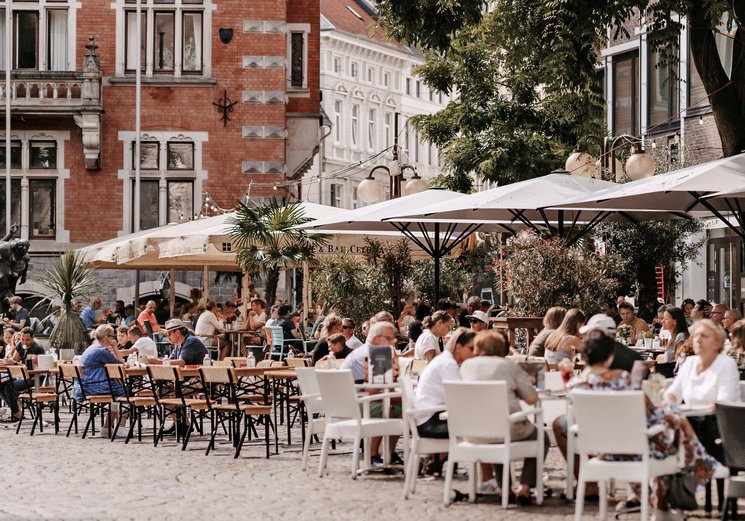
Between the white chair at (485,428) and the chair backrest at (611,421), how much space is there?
1.00 metres

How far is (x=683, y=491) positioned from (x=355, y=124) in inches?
2937

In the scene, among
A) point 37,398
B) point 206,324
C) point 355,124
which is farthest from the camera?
point 355,124

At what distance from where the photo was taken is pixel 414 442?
1217 cm

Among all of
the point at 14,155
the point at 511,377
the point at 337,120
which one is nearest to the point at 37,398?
the point at 511,377

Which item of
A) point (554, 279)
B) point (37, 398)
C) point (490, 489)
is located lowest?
point (490, 489)


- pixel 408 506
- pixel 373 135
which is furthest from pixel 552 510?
pixel 373 135

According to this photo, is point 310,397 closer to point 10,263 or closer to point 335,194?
point 10,263

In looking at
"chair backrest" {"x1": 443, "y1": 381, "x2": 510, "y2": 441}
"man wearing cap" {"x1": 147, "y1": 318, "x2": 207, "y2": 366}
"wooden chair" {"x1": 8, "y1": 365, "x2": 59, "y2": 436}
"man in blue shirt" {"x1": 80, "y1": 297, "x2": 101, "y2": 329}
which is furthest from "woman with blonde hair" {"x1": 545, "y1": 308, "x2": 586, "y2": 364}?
"man in blue shirt" {"x1": 80, "y1": 297, "x2": 101, "y2": 329}

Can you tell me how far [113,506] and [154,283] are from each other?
26.7 metres

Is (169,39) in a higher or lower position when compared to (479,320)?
higher

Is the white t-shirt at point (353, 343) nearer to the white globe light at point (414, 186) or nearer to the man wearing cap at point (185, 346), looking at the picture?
the man wearing cap at point (185, 346)

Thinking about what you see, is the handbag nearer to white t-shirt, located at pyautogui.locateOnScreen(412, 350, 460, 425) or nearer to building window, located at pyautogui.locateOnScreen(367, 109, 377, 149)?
white t-shirt, located at pyautogui.locateOnScreen(412, 350, 460, 425)

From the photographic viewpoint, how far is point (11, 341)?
22422 mm

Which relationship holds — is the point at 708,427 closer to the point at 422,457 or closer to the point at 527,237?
the point at 422,457
